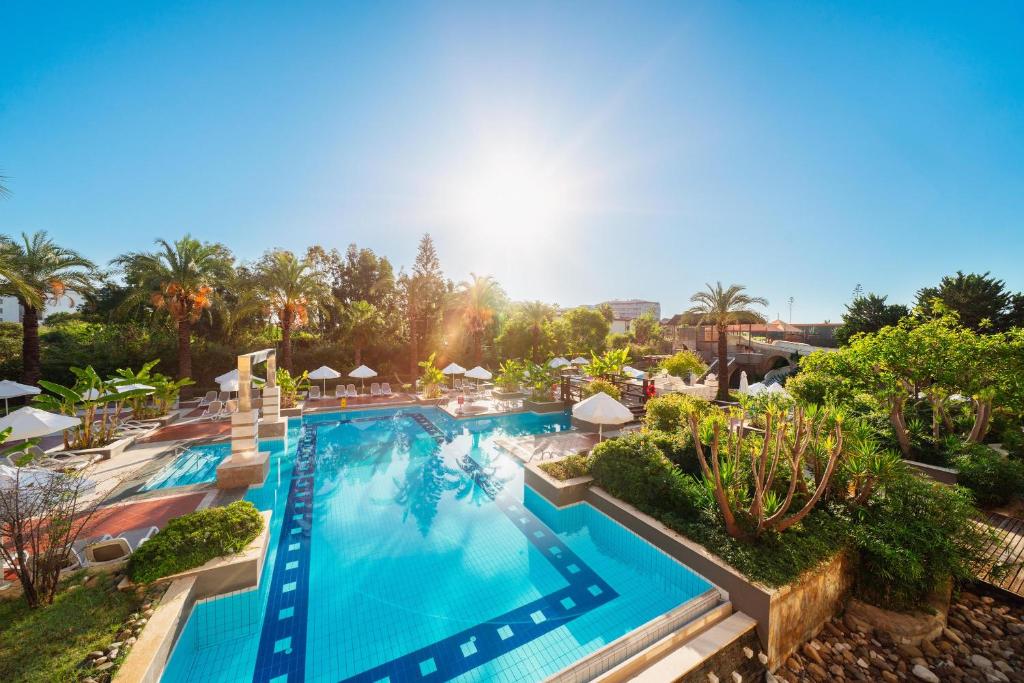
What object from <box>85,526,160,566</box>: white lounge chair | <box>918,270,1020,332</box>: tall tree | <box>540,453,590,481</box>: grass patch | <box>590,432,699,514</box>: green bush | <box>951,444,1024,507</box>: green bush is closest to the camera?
<box>85,526,160,566</box>: white lounge chair

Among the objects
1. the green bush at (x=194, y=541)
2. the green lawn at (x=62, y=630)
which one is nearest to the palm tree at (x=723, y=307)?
the green bush at (x=194, y=541)

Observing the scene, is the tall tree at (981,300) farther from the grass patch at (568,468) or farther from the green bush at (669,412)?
the grass patch at (568,468)

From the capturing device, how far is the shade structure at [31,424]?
8.11 m

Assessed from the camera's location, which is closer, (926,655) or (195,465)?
(926,655)

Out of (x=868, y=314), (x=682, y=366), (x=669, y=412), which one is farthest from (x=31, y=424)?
(x=868, y=314)

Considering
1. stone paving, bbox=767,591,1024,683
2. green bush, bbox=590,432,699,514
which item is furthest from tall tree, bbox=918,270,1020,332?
green bush, bbox=590,432,699,514

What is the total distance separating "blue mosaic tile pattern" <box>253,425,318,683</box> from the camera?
440 centimetres

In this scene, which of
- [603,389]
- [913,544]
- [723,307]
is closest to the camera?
[913,544]

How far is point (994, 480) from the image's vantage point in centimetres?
769

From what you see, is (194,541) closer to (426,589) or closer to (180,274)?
(426,589)

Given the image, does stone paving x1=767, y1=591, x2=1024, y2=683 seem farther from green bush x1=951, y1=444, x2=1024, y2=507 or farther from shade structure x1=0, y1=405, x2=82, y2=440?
shade structure x1=0, y1=405, x2=82, y2=440

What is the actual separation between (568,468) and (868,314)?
31.3 meters

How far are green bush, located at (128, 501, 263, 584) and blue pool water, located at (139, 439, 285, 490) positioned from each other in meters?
4.81

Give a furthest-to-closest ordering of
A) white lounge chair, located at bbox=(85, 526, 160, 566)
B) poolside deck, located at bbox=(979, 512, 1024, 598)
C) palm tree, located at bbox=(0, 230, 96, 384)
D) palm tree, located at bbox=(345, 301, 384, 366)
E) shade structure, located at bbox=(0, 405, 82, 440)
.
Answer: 1. palm tree, located at bbox=(345, 301, 384, 366)
2. palm tree, located at bbox=(0, 230, 96, 384)
3. shade structure, located at bbox=(0, 405, 82, 440)
4. poolside deck, located at bbox=(979, 512, 1024, 598)
5. white lounge chair, located at bbox=(85, 526, 160, 566)
